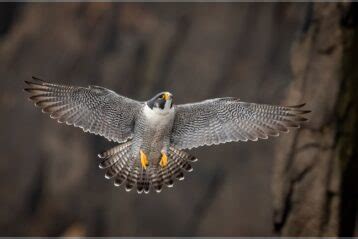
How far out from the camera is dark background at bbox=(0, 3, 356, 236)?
9789mm

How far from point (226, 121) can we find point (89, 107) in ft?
4.07

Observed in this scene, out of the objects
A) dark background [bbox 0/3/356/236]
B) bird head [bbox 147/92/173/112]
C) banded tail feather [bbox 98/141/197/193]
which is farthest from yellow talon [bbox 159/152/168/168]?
dark background [bbox 0/3/356/236]

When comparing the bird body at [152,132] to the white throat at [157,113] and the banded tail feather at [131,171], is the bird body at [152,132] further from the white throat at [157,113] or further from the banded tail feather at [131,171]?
the banded tail feather at [131,171]

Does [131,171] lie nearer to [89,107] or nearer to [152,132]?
[152,132]

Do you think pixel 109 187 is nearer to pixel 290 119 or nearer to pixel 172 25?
pixel 172 25

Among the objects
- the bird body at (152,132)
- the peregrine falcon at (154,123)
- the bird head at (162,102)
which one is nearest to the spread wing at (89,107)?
the peregrine falcon at (154,123)

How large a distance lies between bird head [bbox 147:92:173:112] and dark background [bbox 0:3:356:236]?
10.7 feet

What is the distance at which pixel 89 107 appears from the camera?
6613mm

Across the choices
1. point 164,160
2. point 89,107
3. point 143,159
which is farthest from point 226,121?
point 89,107

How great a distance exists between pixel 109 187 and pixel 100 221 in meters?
0.49

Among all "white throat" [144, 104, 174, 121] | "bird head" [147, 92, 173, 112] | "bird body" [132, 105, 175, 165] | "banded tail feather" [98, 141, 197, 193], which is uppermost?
"bird head" [147, 92, 173, 112]

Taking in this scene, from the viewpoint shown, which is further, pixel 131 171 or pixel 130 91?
pixel 130 91

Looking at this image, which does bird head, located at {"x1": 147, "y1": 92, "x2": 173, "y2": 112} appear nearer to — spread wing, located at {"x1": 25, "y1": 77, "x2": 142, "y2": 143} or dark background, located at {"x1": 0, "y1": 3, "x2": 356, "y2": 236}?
spread wing, located at {"x1": 25, "y1": 77, "x2": 142, "y2": 143}

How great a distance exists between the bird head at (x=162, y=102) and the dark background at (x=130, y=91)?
128 inches
